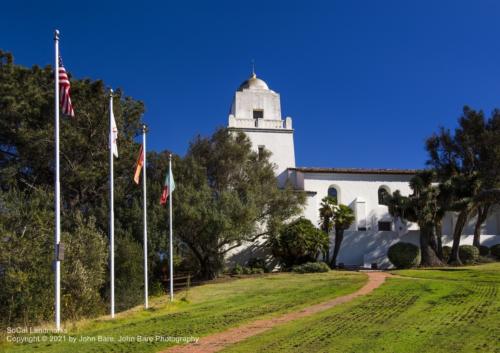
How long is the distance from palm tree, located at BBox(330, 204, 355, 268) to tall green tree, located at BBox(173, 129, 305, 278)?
287 centimetres

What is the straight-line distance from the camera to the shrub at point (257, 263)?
1460 inches

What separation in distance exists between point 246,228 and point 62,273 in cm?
1523

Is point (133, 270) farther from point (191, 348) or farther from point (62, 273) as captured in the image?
point (191, 348)

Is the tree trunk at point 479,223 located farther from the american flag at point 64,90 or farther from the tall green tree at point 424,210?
the american flag at point 64,90

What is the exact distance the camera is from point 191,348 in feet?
35.2

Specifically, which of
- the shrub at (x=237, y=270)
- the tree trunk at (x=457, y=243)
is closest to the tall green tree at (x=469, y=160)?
the tree trunk at (x=457, y=243)

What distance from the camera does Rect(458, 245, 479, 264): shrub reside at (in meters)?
38.7

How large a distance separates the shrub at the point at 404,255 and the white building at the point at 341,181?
300 centimetres

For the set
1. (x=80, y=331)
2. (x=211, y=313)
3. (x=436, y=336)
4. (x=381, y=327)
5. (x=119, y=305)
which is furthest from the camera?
(x=119, y=305)

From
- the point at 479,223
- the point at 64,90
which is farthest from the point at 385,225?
the point at 64,90

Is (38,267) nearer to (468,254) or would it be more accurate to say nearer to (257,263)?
(257,263)

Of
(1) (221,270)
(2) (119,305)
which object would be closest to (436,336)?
(2) (119,305)

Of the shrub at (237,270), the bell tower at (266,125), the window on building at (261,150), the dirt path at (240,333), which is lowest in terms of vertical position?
the dirt path at (240,333)

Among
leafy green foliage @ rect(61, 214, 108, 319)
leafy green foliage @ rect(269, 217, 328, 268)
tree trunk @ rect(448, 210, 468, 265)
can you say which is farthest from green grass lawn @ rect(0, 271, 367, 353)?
tree trunk @ rect(448, 210, 468, 265)
